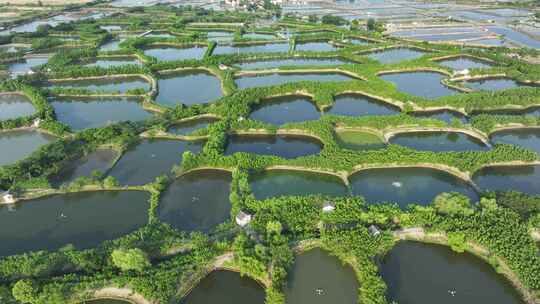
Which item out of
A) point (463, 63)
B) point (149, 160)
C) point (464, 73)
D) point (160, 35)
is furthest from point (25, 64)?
point (463, 63)

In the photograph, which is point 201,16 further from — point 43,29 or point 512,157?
point 512,157

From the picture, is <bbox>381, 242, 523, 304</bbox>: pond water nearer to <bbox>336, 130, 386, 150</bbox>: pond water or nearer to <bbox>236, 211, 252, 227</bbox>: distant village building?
<bbox>236, 211, 252, 227</bbox>: distant village building

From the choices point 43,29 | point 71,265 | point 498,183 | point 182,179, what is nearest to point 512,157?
point 498,183

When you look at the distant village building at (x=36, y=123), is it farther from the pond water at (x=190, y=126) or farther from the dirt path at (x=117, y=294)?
the dirt path at (x=117, y=294)

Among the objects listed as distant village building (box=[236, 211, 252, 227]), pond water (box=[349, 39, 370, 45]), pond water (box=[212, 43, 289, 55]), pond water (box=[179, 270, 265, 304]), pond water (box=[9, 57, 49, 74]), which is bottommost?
pond water (box=[179, 270, 265, 304])

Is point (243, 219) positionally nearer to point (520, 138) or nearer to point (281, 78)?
point (520, 138)

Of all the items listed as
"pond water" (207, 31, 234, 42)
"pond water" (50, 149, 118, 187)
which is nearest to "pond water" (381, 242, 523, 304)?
"pond water" (50, 149, 118, 187)

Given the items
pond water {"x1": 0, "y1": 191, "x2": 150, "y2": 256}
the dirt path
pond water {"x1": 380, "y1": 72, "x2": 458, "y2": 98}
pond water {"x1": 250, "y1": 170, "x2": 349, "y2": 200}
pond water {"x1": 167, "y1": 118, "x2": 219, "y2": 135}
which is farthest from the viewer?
pond water {"x1": 380, "y1": 72, "x2": 458, "y2": 98}
